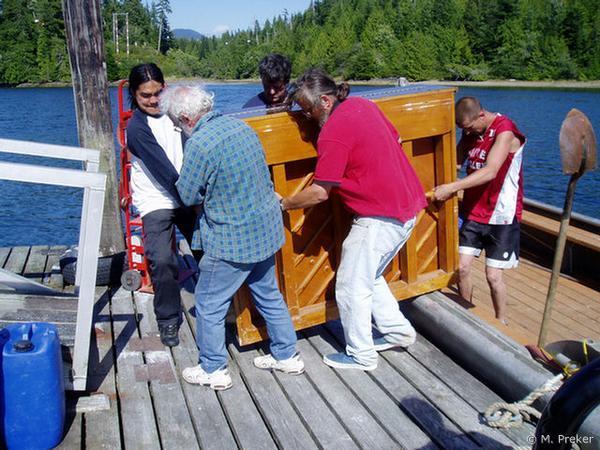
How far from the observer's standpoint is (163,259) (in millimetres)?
4090

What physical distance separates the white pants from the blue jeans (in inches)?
14.0

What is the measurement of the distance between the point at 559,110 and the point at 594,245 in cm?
3866

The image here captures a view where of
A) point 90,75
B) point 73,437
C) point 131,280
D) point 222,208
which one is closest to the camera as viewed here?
point 73,437

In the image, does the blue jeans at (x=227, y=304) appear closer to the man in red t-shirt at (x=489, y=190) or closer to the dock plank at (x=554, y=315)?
the man in red t-shirt at (x=489, y=190)

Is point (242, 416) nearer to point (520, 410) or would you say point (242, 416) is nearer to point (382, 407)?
point (382, 407)

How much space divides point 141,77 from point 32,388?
2.07 meters

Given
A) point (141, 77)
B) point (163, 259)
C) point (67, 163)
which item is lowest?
point (67, 163)

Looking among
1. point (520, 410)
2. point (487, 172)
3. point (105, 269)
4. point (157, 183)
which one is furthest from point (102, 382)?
point (487, 172)

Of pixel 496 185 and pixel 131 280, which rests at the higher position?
pixel 496 185

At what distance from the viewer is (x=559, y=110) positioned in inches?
1615

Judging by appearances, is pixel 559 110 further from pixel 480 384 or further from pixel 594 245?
pixel 480 384

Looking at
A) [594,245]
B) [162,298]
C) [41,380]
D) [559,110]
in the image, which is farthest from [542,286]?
[559,110]

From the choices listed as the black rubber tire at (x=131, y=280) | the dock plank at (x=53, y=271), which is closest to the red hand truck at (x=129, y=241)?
the black rubber tire at (x=131, y=280)

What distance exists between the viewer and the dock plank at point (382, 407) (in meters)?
3.10
